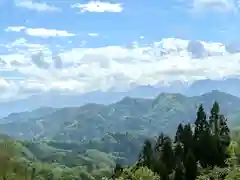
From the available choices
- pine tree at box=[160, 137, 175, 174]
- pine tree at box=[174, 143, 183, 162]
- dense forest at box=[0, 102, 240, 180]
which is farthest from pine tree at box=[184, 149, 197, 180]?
pine tree at box=[160, 137, 175, 174]

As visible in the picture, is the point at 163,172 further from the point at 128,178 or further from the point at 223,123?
the point at 223,123


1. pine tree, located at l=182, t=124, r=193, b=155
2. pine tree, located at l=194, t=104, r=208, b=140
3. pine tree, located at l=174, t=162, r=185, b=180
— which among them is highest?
pine tree, located at l=194, t=104, r=208, b=140

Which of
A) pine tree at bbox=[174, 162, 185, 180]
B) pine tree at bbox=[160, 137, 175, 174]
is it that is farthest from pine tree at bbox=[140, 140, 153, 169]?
pine tree at bbox=[174, 162, 185, 180]

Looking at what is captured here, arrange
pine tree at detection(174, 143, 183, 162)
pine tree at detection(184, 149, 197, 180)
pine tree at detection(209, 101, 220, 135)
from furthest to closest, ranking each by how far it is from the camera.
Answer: pine tree at detection(209, 101, 220, 135)
pine tree at detection(174, 143, 183, 162)
pine tree at detection(184, 149, 197, 180)

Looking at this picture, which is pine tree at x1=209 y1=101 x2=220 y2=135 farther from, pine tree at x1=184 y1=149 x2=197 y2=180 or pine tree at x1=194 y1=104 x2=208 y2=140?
pine tree at x1=184 y1=149 x2=197 y2=180

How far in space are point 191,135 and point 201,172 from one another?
2935cm

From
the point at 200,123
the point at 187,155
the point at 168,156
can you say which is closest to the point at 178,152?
the point at 168,156

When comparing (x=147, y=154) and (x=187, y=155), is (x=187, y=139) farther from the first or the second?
(x=187, y=155)

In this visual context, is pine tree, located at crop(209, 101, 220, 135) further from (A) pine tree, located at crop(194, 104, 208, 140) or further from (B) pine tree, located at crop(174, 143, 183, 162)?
(B) pine tree, located at crop(174, 143, 183, 162)

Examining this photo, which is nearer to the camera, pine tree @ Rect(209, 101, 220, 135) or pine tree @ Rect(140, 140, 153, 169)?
pine tree @ Rect(140, 140, 153, 169)

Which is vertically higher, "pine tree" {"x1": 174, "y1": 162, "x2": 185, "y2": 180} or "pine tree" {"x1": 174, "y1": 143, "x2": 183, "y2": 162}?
"pine tree" {"x1": 174, "y1": 143, "x2": 183, "y2": 162}

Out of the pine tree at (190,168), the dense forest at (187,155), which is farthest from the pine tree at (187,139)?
the pine tree at (190,168)

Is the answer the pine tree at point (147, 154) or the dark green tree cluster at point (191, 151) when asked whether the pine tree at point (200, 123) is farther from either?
the pine tree at point (147, 154)

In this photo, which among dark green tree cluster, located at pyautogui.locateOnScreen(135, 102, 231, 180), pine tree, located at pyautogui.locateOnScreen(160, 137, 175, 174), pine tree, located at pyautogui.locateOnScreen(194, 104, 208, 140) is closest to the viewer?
dark green tree cluster, located at pyautogui.locateOnScreen(135, 102, 231, 180)
